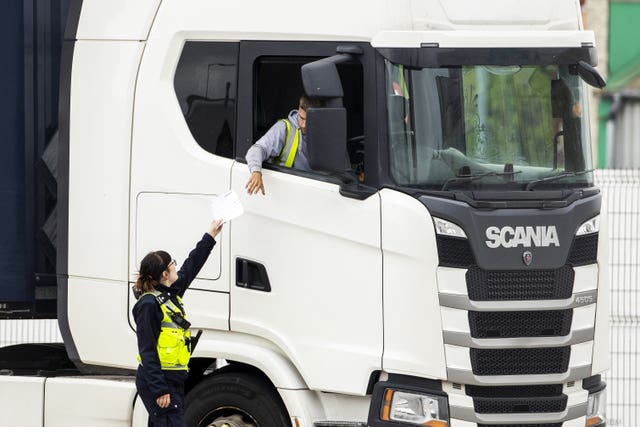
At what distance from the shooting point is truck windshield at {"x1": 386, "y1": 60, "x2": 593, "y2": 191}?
25.9 feet

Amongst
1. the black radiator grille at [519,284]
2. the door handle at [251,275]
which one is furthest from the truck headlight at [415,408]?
the door handle at [251,275]

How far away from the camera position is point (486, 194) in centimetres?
791

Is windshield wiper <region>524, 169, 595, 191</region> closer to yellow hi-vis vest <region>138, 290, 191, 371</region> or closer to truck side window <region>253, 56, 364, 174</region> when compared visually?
truck side window <region>253, 56, 364, 174</region>

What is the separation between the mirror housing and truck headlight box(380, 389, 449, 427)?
138 centimetres

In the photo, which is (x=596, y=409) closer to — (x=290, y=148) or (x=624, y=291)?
(x=290, y=148)

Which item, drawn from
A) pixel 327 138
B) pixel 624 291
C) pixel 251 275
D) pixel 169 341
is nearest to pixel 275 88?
pixel 327 138

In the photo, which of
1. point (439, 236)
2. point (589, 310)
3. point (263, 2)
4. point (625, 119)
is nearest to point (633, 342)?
point (589, 310)

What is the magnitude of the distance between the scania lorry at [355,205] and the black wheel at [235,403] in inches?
0.5

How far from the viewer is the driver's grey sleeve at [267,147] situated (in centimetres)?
809

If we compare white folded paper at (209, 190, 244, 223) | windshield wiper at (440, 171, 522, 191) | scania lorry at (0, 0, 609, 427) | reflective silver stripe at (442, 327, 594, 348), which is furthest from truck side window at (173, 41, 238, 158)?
reflective silver stripe at (442, 327, 594, 348)

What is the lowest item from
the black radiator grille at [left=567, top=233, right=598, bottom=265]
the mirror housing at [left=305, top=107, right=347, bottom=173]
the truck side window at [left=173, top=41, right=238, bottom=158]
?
the black radiator grille at [left=567, top=233, right=598, bottom=265]

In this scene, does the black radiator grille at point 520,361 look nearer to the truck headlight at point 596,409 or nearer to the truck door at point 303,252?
the truck headlight at point 596,409

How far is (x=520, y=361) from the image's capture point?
800 cm

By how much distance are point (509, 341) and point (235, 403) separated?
177 centimetres
